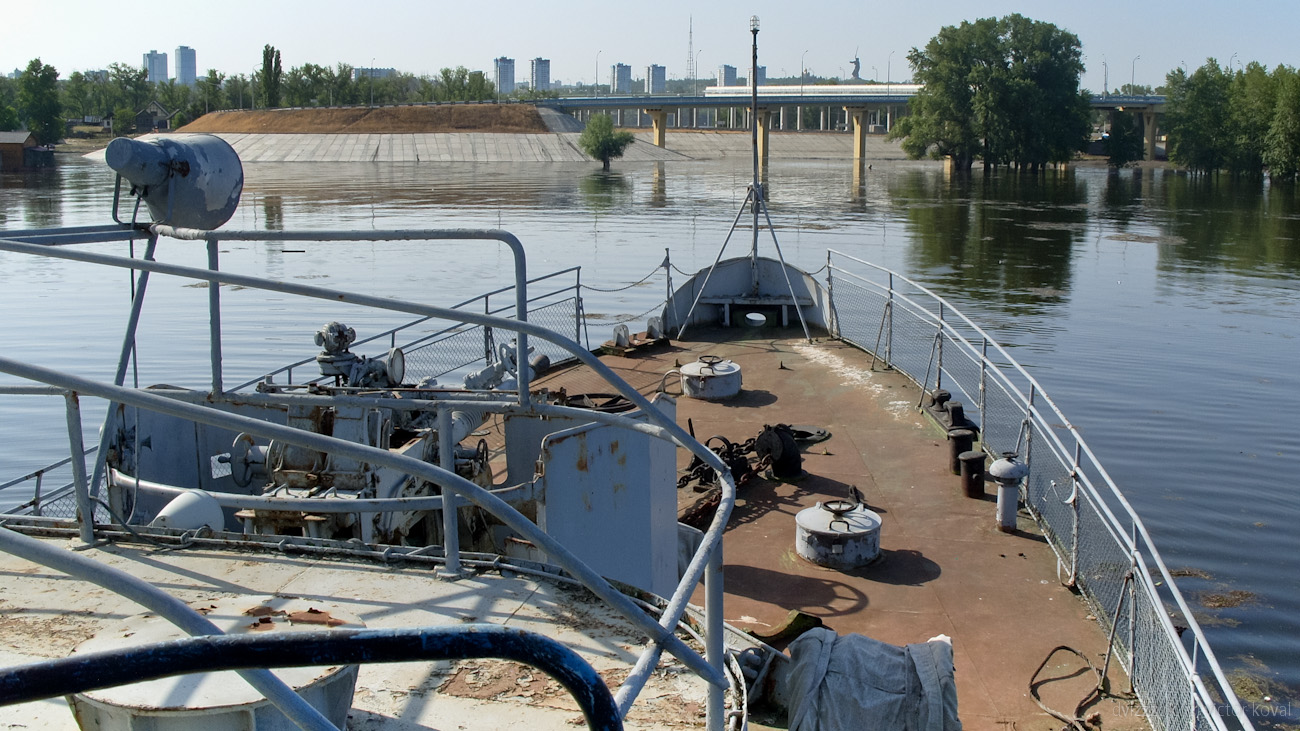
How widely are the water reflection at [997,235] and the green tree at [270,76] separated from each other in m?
84.3

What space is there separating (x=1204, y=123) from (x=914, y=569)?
97.7 meters

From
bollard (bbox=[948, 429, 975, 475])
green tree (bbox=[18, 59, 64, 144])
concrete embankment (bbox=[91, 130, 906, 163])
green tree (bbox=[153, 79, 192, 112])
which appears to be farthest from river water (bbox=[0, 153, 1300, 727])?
green tree (bbox=[153, 79, 192, 112])

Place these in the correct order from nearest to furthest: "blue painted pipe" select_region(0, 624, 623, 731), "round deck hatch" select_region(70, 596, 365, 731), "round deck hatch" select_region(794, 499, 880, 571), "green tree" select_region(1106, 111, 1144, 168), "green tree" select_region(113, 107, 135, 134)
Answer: "blue painted pipe" select_region(0, 624, 623, 731) → "round deck hatch" select_region(70, 596, 365, 731) → "round deck hatch" select_region(794, 499, 880, 571) → "green tree" select_region(1106, 111, 1144, 168) → "green tree" select_region(113, 107, 135, 134)

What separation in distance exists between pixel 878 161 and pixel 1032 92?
3148cm

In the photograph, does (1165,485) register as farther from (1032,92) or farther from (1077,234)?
(1032,92)

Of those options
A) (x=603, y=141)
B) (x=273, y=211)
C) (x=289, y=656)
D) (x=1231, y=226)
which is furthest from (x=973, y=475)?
A: (x=603, y=141)

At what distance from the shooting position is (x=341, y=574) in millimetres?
5359

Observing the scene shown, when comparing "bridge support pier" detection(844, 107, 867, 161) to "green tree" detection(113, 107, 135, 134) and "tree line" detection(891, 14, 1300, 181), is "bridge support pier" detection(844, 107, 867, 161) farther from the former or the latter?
"green tree" detection(113, 107, 135, 134)

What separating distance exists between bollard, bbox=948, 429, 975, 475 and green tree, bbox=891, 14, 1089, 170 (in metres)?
81.9

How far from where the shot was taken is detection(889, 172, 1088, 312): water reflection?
34.0 metres

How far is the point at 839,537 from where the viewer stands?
9.37 meters

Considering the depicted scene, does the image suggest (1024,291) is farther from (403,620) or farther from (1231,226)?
(403,620)

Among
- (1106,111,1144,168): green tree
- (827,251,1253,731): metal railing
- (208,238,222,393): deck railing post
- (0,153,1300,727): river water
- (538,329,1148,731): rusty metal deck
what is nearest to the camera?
(208,238,222,393): deck railing post

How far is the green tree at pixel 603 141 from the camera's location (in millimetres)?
102944
